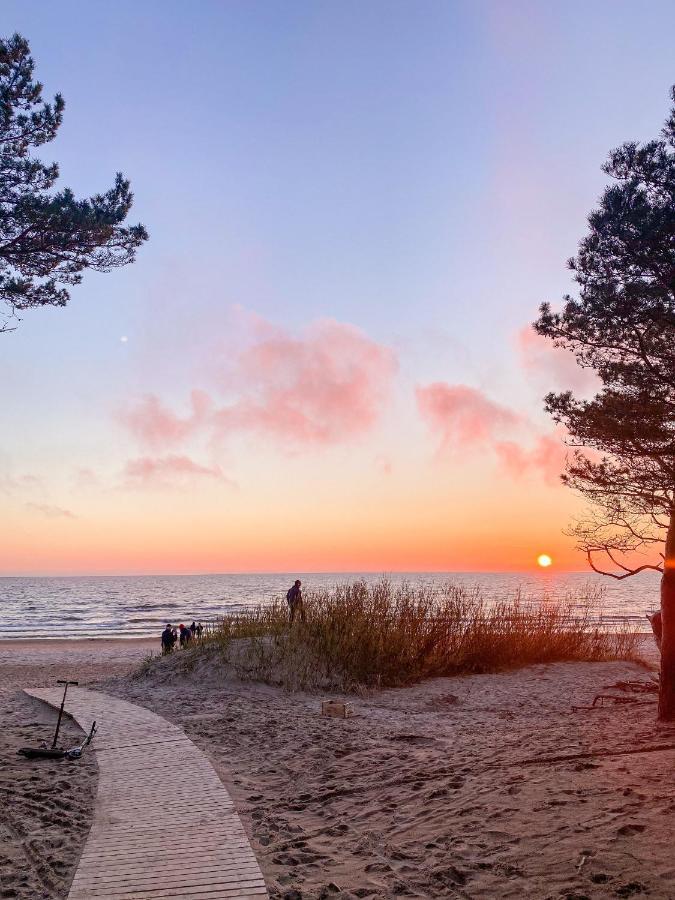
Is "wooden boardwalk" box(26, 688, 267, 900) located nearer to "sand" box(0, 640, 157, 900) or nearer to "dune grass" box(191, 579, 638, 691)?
"sand" box(0, 640, 157, 900)

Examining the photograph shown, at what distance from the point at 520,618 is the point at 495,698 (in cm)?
478

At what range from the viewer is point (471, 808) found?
5.62 m

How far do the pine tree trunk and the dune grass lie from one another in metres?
5.35

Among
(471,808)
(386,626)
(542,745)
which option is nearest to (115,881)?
(471,808)

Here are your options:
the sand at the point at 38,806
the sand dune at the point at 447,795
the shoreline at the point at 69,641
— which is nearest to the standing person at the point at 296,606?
the sand dune at the point at 447,795

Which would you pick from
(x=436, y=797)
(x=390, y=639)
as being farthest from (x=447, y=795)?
(x=390, y=639)

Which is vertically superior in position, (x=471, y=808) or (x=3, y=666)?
(x=471, y=808)

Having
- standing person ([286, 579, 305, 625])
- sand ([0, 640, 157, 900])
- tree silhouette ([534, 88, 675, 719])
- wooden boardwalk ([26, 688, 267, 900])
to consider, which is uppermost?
tree silhouette ([534, 88, 675, 719])

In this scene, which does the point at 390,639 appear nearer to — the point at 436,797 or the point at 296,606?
the point at 296,606

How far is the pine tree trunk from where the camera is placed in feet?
27.6

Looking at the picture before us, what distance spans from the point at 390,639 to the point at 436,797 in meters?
7.67

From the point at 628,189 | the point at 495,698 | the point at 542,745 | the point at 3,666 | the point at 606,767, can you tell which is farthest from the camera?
the point at 3,666

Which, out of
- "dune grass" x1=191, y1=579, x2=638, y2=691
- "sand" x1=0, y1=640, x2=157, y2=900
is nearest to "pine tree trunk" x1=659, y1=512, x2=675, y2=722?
"dune grass" x1=191, y1=579, x2=638, y2=691

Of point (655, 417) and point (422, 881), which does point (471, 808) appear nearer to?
point (422, 881)
